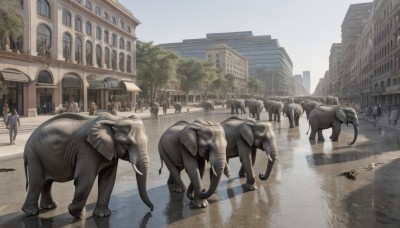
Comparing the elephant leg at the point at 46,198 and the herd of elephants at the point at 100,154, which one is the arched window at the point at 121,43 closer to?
the herd of elephants at the point at 100,154

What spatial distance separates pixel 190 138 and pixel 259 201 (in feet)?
7.67

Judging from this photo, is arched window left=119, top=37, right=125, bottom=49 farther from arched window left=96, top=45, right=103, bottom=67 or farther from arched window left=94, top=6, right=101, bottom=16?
arched window left=94, top=6, right=101, bottom=16

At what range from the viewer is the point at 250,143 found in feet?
27.3

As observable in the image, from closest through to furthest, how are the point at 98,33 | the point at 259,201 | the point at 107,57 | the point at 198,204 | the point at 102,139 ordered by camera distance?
the point at 102,139
the point at 198,204
the point at 259,201
the point at 98,33
the point at 107,57

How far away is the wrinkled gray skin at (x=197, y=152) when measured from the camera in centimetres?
659

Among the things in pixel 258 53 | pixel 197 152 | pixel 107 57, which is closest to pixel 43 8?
pixel 107 57

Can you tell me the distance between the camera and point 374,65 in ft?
208

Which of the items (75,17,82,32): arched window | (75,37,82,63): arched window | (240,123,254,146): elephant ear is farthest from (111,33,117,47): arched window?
(240,123,254,146): elephant ear

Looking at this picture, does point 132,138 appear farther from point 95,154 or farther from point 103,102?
point 103,102

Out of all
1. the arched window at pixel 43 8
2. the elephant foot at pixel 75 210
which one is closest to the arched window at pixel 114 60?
the arched window at pixel 43 8

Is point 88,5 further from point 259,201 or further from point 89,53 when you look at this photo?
point 259,201

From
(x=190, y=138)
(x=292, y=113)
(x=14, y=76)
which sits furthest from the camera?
(x=14, y=76)

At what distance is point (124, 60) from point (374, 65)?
4759 centimetres

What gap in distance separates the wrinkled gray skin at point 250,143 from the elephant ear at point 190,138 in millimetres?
1918
